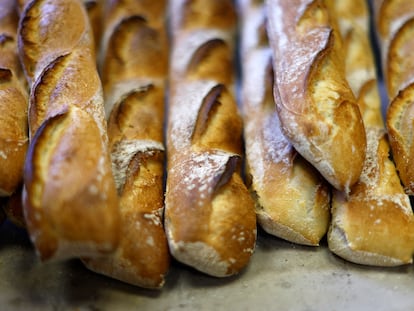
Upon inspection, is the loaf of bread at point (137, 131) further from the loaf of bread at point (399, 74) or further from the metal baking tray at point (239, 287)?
the loaf of bread at point (399, 74)

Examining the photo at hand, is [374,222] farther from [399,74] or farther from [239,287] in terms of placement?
[399,74]

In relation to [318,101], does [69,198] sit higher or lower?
lower

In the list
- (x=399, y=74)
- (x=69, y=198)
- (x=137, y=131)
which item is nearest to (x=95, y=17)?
(x=137, y=131)

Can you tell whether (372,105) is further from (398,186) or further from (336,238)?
(336,238)

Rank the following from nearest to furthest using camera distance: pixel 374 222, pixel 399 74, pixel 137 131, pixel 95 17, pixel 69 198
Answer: pixel 69 198 → pixel 374 222 → pixel 137 131 → pixel 399 74 → pixel 95 17

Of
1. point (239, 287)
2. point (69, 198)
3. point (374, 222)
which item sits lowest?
point (239, 287)

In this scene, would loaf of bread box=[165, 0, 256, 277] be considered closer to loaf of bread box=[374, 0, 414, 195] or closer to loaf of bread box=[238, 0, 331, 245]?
loaf of bread box=[238, 0, 331, 245]
